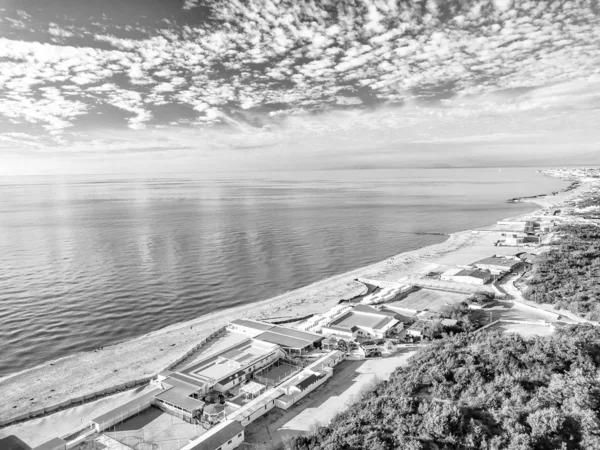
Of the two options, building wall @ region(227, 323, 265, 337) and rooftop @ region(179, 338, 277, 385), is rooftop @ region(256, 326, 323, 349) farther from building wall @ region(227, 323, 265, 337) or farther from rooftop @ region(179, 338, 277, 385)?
building wall @ region(227, 323, 265, 337)

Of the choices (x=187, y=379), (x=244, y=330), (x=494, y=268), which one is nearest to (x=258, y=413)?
(x=187, y=379)

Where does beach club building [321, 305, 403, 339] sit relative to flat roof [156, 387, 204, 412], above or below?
below

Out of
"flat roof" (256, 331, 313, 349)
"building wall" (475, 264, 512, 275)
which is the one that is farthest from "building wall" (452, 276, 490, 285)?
"flat roof" (256, 331, 313, 349)

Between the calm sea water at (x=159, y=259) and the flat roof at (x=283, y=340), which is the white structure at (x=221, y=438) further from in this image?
the calm sea water at (x=159, y=259)

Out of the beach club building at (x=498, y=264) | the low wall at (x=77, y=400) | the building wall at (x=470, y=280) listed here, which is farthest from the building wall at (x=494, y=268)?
the low wall at (x=77, y=400)

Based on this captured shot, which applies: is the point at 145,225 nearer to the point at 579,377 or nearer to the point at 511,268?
the point at 511,268
